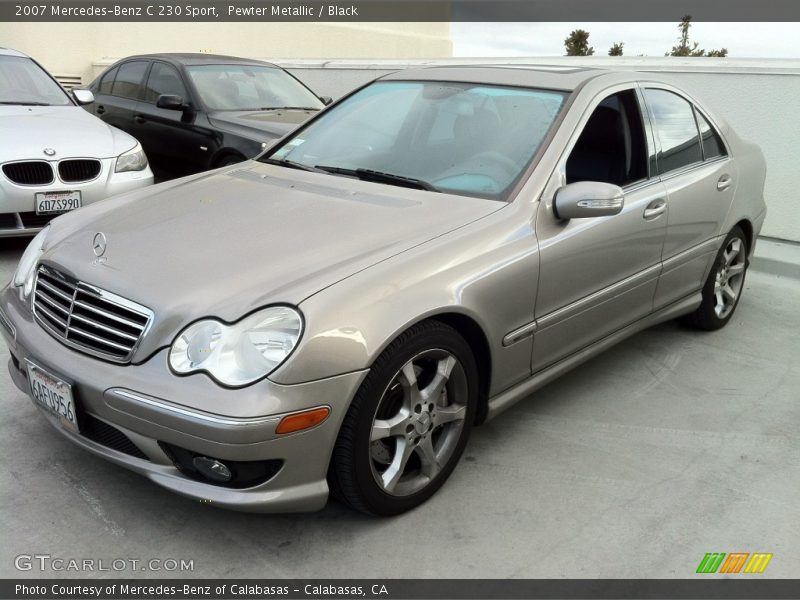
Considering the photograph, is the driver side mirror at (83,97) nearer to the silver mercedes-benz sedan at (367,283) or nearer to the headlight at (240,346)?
the silver mercedes-benz sedan at (367,283)

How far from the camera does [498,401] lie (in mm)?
3197

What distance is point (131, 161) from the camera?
19.6 ft

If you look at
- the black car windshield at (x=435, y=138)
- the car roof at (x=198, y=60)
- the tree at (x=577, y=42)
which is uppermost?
the black car windshield at (x=435, y=138)

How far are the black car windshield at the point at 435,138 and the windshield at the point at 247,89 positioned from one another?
3397mm

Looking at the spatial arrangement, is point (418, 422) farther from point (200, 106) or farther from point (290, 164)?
point (200, 106)

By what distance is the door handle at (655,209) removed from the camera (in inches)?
149

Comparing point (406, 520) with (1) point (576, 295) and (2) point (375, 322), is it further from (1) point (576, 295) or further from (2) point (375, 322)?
(1) point (576, 295)

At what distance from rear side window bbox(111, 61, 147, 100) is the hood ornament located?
212 inches

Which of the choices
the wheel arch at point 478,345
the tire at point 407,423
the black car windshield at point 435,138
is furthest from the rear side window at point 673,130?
the tire at point 407,423

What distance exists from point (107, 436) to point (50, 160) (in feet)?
11.2

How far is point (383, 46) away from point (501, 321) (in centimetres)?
1661

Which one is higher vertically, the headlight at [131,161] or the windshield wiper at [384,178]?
the windshield wiper at [384,178]

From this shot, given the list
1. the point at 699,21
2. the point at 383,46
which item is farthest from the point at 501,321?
the point at 383,46

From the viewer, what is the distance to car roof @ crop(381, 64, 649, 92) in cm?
375
